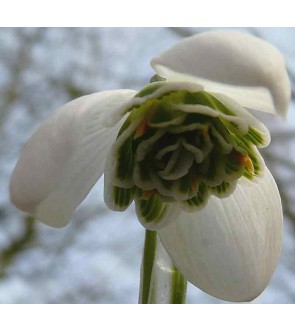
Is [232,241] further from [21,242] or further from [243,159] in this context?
[21,242]

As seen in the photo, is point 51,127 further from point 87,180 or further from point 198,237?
point 198,237

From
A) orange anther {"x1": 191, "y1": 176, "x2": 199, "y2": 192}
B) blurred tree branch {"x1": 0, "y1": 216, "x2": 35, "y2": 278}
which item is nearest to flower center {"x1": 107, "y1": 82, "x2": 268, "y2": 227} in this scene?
orange anther {"x1": 191, "y1": 176, "x2": 199, "y2": 192}

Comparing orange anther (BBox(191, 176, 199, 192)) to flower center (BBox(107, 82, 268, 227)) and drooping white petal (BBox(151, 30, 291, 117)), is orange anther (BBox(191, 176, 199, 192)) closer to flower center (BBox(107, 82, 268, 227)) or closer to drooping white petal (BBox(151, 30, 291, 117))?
flower center (BBox(107, 82, 268, 227))

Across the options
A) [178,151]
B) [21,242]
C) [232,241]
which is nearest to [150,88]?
[178,151]

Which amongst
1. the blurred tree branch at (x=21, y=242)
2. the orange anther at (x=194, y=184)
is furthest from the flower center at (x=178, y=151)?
the blurred tree branch at (x=21, y=242)

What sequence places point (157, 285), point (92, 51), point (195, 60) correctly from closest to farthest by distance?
point (195, 60)
point (157, 285)
point (92, 51)

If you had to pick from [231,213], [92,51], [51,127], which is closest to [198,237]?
[231,213]
